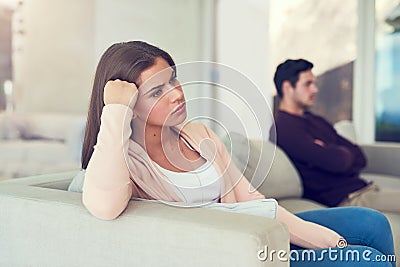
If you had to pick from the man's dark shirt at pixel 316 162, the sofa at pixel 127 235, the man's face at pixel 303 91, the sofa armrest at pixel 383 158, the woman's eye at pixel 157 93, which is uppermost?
the woman's eye at pixel 157 93

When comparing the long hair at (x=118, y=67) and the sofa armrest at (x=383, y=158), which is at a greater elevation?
the long hair at (x=118, y=67)

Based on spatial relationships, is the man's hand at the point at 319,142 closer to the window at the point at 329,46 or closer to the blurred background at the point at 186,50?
the blurred background at the point at 186,50

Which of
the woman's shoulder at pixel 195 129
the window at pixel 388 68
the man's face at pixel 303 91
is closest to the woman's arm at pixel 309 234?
the woman's shoulder at pixel 195 129

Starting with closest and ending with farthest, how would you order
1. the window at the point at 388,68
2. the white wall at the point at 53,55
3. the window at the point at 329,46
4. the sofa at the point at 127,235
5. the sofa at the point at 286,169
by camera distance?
the sofa at the point at 127,235 < the sofa at the point at 286,169 < the white wall at the point at 53,55 < the window at the point at 388,68 < the window at the point at 329,46

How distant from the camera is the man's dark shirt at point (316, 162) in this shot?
218 cm

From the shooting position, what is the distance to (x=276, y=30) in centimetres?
456

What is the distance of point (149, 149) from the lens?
117cm

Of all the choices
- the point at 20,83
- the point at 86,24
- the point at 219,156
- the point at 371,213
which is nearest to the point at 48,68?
the point at 20,83

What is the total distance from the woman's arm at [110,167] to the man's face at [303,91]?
1.31m

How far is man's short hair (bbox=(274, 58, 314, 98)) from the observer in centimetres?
224

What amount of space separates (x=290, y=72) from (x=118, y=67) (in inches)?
49.9

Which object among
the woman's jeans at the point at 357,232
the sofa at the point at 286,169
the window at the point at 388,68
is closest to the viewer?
the woman's jeans at the point at 357,232

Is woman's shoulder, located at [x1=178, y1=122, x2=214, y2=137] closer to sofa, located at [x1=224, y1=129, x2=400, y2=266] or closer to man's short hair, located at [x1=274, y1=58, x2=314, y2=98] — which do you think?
sofa, located at [x1=224, y1=129, x2=400, y2=266]

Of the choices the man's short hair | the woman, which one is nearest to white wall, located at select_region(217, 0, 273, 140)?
the man's short hair
